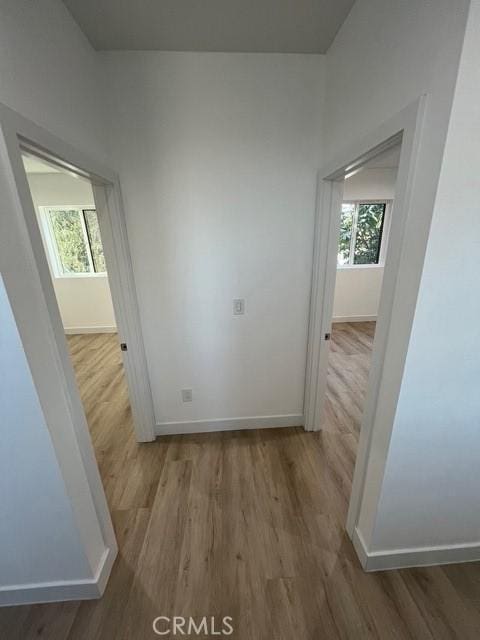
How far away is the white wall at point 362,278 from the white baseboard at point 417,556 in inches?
139

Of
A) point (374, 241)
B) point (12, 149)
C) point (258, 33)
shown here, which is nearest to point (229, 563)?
point (12, 149)

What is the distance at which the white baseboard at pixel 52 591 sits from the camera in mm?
1169

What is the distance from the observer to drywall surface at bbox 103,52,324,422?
153 cm

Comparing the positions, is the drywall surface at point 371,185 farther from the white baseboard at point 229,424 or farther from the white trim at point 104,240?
the white trim at point 104,240

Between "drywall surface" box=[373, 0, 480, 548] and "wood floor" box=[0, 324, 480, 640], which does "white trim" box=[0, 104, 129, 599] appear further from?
"drywall surface" box=[373, 0, 480, 548]

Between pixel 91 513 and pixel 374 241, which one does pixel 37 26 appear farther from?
pixel 374 241

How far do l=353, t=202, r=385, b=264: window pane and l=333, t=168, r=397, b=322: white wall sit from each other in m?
0.16

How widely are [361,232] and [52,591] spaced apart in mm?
5387

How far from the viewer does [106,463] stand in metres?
1.96

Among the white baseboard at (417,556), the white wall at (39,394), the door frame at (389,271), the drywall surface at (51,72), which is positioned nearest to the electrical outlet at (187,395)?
the white wall at (39,394)

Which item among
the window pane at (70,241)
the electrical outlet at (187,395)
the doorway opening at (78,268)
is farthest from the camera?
the window pane at (70,241)

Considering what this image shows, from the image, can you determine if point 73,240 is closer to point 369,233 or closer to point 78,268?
point 78,268
